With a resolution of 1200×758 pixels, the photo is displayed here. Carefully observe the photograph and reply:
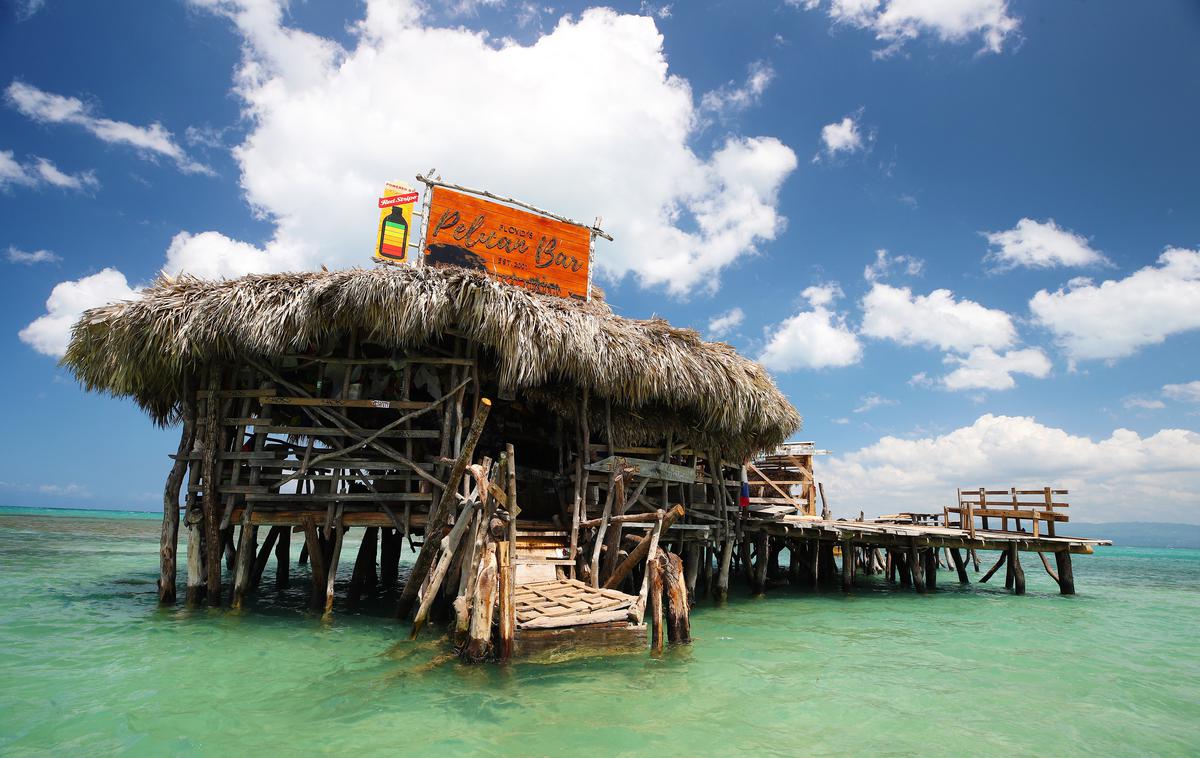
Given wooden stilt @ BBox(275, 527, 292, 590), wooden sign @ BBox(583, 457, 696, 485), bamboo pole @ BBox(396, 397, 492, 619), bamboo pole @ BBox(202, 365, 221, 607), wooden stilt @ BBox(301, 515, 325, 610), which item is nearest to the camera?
bamboo pole @ BBox(396, 397, 492, 619)

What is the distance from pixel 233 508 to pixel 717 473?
8929 mm

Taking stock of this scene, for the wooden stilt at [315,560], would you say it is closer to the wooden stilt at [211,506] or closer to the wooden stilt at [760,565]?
the wooden stilt at [211,506]

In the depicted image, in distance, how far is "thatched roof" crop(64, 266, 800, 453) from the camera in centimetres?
911

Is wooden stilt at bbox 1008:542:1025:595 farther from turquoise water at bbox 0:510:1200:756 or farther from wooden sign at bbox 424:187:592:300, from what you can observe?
wooden sign at bbox 424:187:592:300

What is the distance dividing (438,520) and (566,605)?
215cm

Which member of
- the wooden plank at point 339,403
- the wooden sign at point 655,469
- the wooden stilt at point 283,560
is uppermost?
the wooden plank at point 339,403

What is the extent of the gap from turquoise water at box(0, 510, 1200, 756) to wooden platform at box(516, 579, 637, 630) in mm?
541

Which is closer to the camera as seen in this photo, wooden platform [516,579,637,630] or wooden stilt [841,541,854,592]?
wooden platform [516,579,637,630]

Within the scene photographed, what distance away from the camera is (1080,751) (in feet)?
18.0

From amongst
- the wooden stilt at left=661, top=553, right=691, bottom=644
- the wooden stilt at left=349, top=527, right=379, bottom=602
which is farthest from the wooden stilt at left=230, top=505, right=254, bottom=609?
the wooden stilt at left=661, top=553, right=691, bottom=644

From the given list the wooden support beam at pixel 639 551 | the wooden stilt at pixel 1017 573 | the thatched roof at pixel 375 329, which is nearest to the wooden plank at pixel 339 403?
the thatched roof at pixel 375 329

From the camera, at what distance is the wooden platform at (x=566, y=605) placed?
22.2 feet

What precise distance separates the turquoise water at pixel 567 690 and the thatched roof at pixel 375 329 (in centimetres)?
389

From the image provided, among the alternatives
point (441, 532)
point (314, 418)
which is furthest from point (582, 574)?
point (314, 418)
